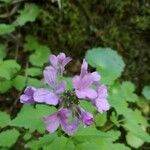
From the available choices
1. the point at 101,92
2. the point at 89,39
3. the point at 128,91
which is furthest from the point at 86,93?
the point at 89,39

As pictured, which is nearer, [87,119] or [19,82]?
[87,119]

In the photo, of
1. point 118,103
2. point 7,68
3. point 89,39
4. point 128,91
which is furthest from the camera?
point 89,39

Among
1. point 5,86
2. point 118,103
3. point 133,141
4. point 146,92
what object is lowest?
point 133,141

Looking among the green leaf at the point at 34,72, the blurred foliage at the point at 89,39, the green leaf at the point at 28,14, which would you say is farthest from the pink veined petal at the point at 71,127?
the green leaf at the point at 28,14

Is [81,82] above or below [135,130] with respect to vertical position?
above

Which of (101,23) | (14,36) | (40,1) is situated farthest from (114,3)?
(14,36)

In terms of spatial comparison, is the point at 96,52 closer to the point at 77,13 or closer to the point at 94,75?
the point at 77,13

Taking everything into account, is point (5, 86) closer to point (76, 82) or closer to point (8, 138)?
point (8, 138)

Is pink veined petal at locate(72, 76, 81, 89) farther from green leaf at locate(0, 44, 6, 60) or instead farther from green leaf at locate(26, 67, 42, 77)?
green leaf at locate(0, 44, 6, 60)
